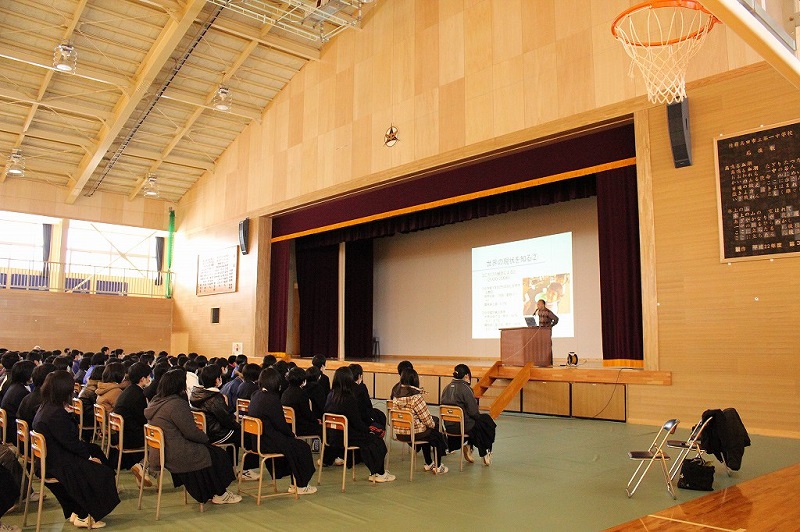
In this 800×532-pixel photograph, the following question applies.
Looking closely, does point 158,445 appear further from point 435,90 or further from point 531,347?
point 435,90

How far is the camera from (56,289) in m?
18.0

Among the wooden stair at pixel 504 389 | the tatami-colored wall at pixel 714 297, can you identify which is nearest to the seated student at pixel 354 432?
the wooden stair at pixel 504 389

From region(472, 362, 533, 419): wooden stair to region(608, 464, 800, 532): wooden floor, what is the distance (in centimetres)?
445

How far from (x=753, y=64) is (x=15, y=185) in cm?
1922

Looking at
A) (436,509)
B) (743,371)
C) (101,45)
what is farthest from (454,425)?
(101,45)

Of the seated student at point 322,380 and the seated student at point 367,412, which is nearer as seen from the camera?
the seated student at point 367,412

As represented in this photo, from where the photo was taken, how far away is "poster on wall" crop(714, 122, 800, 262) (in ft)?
24.6

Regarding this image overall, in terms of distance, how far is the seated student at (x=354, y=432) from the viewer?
5391 millimetres

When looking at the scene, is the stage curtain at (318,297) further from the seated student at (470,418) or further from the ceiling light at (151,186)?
the seated student at (470,418)

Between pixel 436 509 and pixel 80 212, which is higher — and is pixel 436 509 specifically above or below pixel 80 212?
below

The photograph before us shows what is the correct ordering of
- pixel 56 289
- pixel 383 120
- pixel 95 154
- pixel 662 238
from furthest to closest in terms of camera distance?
pixel 56 289 → pixel 95 154 → pixel 383 120 → pixel 662 238

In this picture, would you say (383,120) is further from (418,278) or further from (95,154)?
(95,154)

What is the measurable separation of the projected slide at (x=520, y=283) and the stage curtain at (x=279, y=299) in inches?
197

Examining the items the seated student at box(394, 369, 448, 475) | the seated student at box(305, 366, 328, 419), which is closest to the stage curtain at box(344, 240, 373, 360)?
the seated student at box(305, 366, 328, 419)
